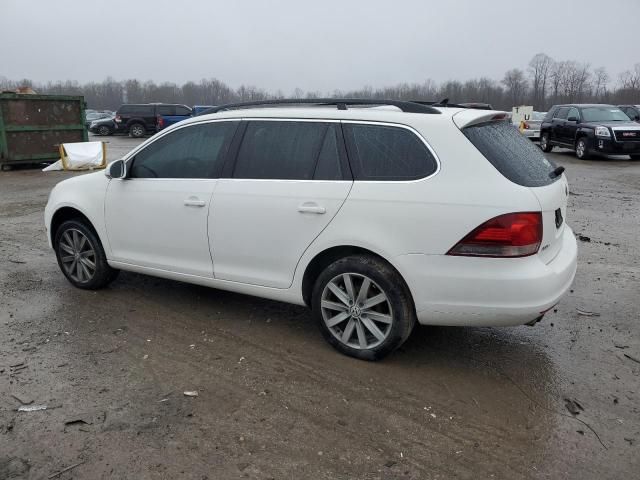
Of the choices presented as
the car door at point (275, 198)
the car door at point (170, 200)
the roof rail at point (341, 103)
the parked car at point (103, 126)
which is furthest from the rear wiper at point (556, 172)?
the parked car at point (103, 126)

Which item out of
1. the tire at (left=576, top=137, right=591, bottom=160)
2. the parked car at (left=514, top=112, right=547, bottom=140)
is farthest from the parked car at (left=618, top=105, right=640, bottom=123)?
the tire at (left=576, top=137, right=591, bottom=160)

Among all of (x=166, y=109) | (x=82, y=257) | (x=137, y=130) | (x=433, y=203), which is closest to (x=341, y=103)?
(x=433, y=203)

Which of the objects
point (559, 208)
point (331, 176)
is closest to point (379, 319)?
point (331, 176)

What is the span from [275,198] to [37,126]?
573 inches

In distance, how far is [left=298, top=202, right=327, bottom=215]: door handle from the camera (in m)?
3.77

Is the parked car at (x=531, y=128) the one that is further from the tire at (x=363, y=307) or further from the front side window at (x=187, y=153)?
the tire at (x=363, y=307)

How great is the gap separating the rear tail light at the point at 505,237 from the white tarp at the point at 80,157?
1506cm

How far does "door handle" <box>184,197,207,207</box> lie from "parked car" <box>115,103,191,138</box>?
29047 mm

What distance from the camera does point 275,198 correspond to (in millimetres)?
3963

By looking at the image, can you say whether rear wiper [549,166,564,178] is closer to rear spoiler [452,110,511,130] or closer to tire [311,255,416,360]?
rear spoiler [452,110,511,130]

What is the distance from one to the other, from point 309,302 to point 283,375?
63 cm

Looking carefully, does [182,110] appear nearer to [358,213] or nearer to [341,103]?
[341,103]

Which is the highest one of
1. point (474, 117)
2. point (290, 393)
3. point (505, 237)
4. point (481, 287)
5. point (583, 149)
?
point (474, 117)

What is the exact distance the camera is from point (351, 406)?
3.31 m
